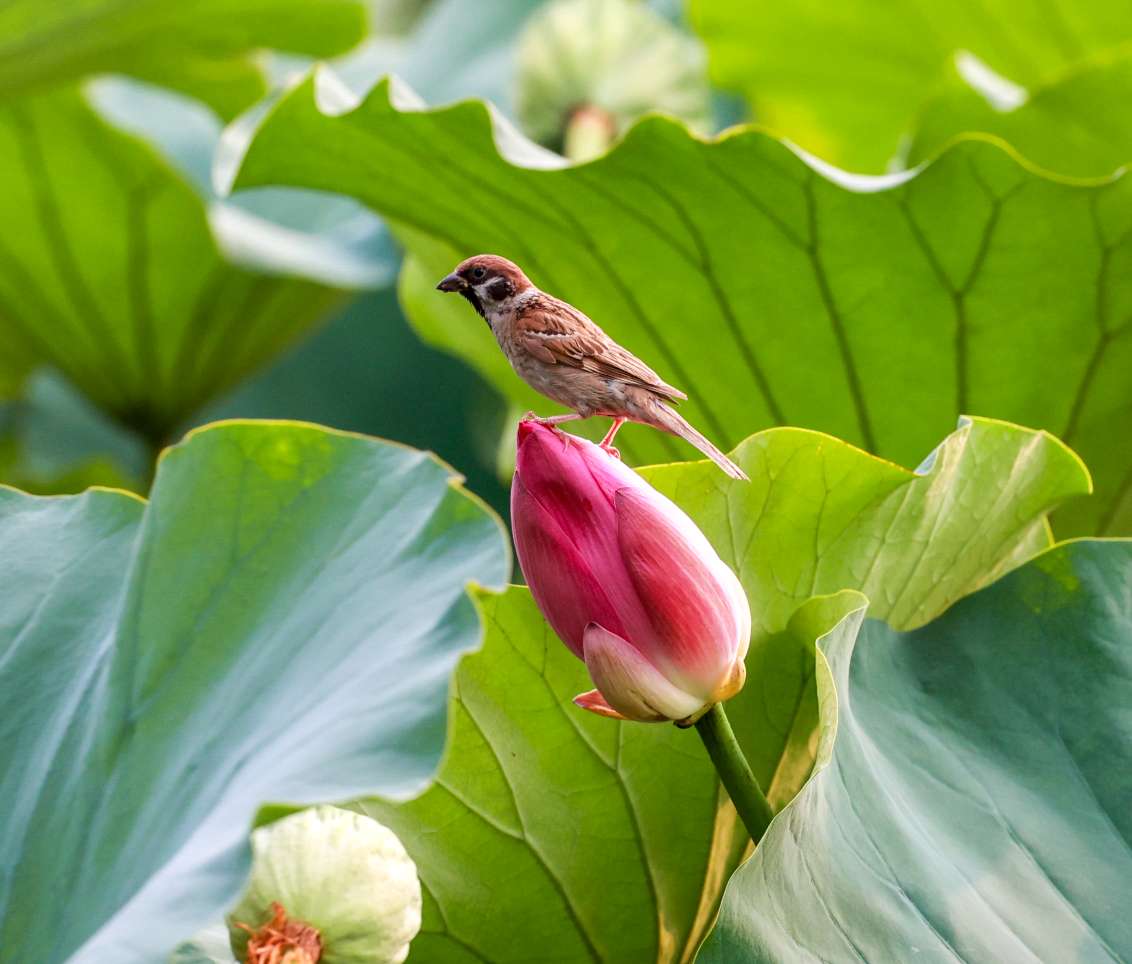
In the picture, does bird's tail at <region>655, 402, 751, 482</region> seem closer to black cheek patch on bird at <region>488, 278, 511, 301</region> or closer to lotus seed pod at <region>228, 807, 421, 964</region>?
black cheek patch on bird at <region>488, 278, 511, 301</region>

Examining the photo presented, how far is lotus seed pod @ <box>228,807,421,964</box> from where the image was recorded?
2.13 ft

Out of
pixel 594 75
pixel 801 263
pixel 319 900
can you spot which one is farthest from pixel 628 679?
pixel 594 75

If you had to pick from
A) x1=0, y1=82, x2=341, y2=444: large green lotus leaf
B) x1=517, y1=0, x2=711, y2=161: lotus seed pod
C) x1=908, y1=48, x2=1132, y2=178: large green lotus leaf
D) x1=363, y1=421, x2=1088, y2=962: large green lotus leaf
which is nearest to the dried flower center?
x1=363, y1=421, x2=1088, y2=962: large green lotus leaf

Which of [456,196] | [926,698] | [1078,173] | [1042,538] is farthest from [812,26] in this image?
[926,698]

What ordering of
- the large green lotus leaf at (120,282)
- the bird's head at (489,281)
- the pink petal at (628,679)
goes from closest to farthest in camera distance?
the pink petal at (628,679) → the bird's head at (489,281) → the large green lotus leaf at (120,282)

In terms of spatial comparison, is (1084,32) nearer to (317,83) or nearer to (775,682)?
(317,83)

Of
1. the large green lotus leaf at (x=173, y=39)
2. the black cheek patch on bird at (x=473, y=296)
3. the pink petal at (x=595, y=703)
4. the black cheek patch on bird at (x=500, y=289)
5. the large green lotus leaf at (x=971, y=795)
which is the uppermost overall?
the black cheek patch on bird at (x=500, y=289)

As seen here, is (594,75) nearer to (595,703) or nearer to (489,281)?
(489,281)

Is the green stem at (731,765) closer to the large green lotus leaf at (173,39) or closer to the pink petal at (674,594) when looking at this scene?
the pink petal at (674,594)

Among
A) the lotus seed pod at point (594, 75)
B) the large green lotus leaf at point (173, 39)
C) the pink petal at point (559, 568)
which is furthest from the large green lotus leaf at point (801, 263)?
the large green lotus leaf at point (173, 39)

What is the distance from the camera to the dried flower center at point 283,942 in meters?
0.64

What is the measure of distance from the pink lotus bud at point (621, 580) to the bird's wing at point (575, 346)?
0.32 ft

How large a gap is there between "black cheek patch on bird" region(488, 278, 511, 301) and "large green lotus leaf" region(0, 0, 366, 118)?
43.3 inches

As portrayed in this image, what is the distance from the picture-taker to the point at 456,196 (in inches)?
41.1
